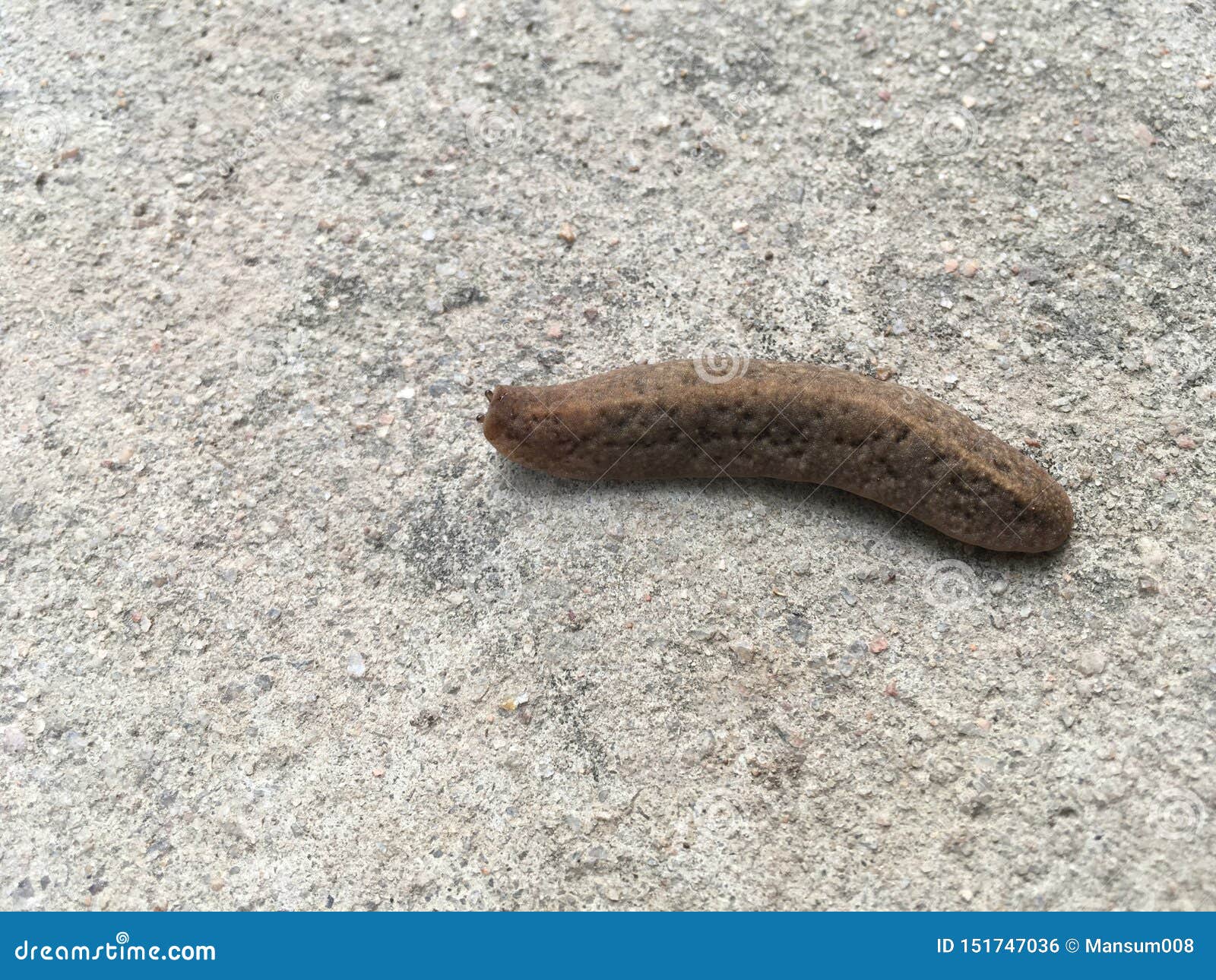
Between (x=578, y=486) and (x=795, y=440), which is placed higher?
(x=795, y=440)

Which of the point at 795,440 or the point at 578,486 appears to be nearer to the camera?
the point at 795,440

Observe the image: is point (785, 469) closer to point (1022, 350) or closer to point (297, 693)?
point (1022, 350)

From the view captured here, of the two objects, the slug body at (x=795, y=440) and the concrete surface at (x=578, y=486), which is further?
the slug body at (x=795, y=440)

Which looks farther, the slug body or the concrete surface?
the slug body
